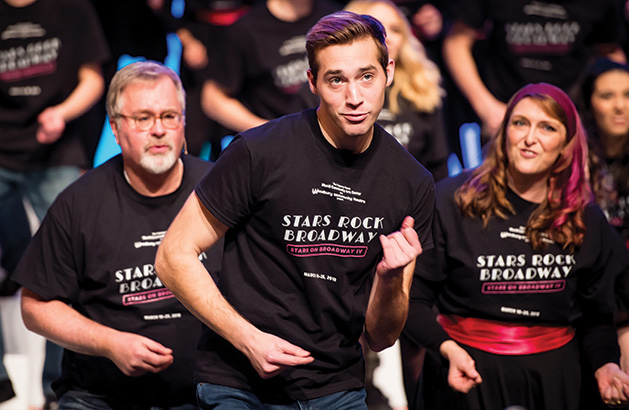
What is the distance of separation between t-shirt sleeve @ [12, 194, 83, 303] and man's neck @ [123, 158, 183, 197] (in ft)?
0.88

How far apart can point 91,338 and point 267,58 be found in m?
1.98

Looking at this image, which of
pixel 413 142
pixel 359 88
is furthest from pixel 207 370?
pixel 413 142

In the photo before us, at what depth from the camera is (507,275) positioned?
10.6 feet

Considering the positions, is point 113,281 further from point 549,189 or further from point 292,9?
point 292,9

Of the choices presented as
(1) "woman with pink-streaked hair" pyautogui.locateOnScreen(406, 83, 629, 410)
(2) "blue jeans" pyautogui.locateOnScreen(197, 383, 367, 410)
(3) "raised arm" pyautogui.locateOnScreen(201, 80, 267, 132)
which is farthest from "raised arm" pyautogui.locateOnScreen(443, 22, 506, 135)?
(2) "blue jeans" pyautogui.locateOnScreen(197, 383, 367, 410)

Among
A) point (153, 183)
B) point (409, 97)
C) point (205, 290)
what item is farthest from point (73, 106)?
point (205, 290)

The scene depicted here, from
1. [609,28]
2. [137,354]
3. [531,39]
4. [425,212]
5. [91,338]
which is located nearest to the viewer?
[425,212]

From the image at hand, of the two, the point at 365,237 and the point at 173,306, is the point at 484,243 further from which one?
the point at 173,306

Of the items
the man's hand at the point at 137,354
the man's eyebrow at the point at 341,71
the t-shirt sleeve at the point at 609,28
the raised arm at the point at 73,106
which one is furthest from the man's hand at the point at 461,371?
the t-shirt sleeve at the point at 609,28

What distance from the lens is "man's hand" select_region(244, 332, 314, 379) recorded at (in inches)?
89.8

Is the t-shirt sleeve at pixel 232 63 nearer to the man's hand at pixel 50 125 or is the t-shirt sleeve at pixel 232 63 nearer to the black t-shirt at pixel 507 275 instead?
the man's hand at pixel 50 125

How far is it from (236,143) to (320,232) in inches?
13.7

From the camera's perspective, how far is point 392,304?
2.55 m

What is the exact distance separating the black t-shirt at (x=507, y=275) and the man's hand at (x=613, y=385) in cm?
6
